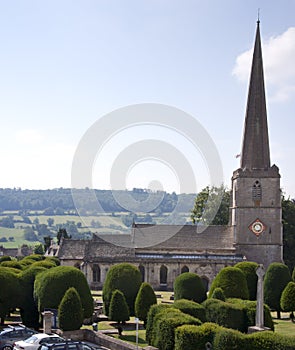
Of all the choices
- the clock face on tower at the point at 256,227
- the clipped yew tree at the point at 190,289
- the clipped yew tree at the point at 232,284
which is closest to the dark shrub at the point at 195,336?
the clipped yew tree at the point at 232,284

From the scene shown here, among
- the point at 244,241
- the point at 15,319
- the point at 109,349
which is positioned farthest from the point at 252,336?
the point at 244,241

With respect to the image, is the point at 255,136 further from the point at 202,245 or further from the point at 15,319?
the point at 15,319

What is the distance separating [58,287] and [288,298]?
18.3 m

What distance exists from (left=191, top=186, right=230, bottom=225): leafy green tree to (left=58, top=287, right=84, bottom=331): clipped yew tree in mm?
47000

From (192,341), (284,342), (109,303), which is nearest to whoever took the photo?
→ (284,342)

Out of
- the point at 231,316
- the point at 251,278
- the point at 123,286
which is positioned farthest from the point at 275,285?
the point at 231,316

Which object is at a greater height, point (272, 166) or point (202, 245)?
point (272, 166)

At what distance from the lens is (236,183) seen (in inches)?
2507

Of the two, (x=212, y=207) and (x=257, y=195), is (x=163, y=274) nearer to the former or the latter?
(x=257, y=195)

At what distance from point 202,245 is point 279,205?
1037 cm

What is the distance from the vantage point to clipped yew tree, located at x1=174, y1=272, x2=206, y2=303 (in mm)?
41469

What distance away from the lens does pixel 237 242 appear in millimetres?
62656

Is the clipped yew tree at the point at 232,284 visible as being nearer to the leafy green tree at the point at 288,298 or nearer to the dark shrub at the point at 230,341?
the leafy green tree at the point at 288,298

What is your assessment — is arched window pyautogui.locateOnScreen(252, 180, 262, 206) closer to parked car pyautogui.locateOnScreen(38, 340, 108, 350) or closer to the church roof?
the church roof
